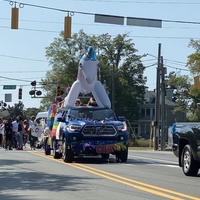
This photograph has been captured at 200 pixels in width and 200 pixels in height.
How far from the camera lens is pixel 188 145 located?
43.8ft

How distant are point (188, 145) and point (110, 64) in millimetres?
62323

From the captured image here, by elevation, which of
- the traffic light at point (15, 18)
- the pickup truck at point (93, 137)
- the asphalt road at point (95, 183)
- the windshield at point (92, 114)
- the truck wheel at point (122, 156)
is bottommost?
the asphalt road at point (95, 183)

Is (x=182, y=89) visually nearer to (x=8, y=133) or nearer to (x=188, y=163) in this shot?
(x=8, y=133)

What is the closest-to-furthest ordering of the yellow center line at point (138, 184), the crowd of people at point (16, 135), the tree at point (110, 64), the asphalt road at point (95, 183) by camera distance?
the yellow center line at point (138, 184)
the asphalt road at point (95, 183)
the crowd of people at point (16, 135)
the tree at point (110, 64)

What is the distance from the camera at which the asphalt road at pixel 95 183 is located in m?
10.1

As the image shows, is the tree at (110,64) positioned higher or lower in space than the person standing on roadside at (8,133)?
higher

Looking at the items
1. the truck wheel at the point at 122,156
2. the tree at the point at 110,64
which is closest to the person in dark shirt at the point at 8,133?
the truck wheel at the point at 122,156

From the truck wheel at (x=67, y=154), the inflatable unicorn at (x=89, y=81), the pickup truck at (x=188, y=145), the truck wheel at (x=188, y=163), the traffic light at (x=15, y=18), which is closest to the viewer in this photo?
the pickup truck at (x=188, y=145)

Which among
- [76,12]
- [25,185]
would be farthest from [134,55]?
[25,185]

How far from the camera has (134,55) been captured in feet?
252

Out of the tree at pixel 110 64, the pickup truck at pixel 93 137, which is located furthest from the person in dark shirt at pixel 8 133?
the tree at pixel 110 64

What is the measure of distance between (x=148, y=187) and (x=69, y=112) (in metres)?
7.66

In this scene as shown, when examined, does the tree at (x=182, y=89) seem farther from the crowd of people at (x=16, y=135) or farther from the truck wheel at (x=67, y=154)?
the truck wheel at (x=67, y=154)

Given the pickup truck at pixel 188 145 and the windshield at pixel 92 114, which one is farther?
the windshield at pixel 92 114
